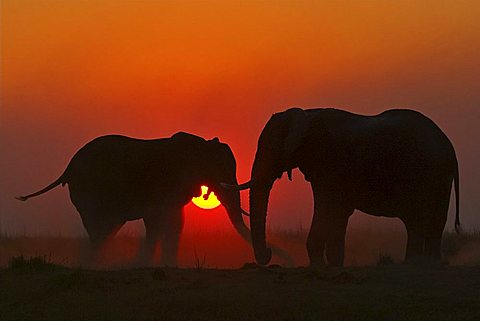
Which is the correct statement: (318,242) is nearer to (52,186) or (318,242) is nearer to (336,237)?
(336,237)

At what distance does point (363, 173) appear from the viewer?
672 inches

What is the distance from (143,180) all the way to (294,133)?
6.73 meters

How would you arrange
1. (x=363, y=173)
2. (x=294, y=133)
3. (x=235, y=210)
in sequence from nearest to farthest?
(x=363, y=173), (x=294, y=133), (x=235, y=210)

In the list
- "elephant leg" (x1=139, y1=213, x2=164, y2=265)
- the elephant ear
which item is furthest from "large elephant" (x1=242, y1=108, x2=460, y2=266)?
"elephant leg" (x1=139, y1=213, x2=164, y2=265)

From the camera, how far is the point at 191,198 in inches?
924

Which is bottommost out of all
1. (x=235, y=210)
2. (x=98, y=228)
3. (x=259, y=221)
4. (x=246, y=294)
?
(x=246, y=294)

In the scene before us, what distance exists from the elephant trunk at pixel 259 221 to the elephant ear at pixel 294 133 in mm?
644

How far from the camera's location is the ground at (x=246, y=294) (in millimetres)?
10750

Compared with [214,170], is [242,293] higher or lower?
lower

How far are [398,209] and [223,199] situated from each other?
7280 millimetres

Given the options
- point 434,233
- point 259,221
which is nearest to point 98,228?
point 259,221

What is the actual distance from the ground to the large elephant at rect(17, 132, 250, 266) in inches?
376

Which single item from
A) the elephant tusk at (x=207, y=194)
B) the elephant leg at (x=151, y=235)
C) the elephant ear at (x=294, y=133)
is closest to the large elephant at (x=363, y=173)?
the elephant ear at (x=294, y=133)

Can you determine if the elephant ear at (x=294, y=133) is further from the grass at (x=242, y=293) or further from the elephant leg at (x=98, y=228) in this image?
the elephant leg at (x=98, y=228)
